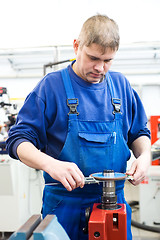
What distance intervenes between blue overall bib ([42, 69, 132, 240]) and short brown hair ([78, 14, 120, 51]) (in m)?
0.21

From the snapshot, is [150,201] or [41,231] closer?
[41,231]

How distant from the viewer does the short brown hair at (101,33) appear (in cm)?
93

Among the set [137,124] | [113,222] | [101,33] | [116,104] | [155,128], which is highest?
[101,33]

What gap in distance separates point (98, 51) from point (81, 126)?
0.90 ft

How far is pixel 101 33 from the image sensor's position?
0.93 metres

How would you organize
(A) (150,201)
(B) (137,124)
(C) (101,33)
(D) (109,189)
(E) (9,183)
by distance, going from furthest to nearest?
(A) (150,201)
(E) (9,183)
(B) (137,124)
(C) (101,33)
(D) (109,189)

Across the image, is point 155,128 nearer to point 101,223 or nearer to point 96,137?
point 96,137

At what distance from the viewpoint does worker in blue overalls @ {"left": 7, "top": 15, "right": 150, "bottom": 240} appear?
973mm

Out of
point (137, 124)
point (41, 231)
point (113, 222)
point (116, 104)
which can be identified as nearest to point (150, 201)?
point (137, 124)

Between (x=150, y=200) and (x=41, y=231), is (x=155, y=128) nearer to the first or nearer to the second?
(x=150, y=200)

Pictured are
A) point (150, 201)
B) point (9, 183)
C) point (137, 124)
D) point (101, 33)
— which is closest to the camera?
point (101, 33)

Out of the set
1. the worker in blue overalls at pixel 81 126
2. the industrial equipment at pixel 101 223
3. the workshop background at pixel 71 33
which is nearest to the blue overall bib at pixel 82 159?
the worker in blue overalls at pixel 81 126

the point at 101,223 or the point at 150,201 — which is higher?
the point at 101,223

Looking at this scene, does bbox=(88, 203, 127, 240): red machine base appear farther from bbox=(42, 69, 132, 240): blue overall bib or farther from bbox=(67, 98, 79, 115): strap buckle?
bbox=(67, 98, 79, 115): strap buckle
